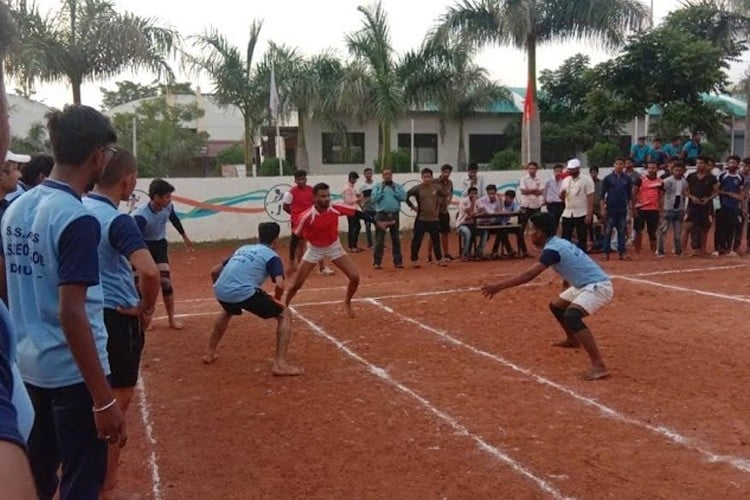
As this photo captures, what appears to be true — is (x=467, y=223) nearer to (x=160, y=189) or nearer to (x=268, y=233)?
(x=160, y=189)

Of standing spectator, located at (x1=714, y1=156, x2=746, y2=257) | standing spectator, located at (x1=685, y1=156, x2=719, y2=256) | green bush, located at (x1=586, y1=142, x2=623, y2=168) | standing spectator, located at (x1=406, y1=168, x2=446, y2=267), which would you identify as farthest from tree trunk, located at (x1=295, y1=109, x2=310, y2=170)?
standing spectator, located at (x1=714, y1=156, x2=746, y2=257)

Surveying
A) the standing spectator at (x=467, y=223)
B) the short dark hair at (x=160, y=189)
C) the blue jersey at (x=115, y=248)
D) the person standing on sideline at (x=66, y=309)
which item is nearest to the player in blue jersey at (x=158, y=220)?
the short dark hair at (x=160, y=189)

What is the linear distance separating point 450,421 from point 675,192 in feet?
34.4

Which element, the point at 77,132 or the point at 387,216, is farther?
the point at 387,216

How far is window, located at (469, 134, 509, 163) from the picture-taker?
3444cm

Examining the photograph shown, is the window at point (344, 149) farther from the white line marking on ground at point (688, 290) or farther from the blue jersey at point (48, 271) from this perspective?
the blue jersey at point (48, 271)

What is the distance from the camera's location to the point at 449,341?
820cm

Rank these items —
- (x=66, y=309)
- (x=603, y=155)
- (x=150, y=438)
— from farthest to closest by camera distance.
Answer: (x=603, y=155), (x=150, y=438), (x=66, y=309)

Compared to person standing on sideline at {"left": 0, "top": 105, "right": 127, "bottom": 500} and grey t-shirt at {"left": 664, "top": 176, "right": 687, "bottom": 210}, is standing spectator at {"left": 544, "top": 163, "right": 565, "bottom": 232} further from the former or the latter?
person standing on sideline at {"left": 0, "top": 105, "right": 127, "bottom": 500}

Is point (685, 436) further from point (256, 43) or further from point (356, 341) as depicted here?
point (256, 43)

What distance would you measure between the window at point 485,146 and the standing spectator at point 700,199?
2003 cm

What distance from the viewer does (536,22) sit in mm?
22719

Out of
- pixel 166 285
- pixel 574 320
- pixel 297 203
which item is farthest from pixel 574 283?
pixel 297 203

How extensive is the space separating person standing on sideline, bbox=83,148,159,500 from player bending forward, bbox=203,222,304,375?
2672 mm
